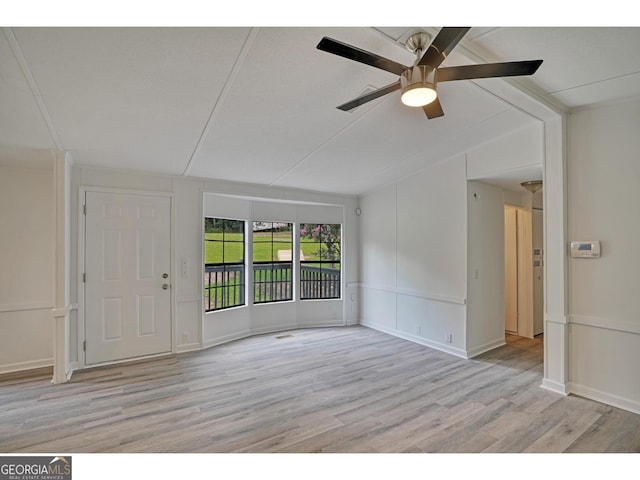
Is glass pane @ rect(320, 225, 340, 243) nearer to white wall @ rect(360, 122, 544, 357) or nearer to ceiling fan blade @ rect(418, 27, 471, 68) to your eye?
white wall @ rect(360, 122, 544, 357)

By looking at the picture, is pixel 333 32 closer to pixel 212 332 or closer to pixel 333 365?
pixel 333 365

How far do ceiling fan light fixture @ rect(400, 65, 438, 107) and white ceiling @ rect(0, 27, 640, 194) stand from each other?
34 cm

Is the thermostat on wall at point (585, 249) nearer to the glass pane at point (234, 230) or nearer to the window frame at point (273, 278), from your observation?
the window frame at point (273, 278)

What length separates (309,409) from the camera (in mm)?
2727

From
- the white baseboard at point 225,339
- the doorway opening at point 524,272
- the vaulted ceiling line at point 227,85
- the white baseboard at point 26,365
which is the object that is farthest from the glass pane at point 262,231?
the doorway opening at point 524,272

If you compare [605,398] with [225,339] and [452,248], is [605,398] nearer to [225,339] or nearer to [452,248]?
[452,248]

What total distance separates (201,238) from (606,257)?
4.56 meters

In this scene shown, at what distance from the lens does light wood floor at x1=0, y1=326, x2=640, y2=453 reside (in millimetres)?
2248

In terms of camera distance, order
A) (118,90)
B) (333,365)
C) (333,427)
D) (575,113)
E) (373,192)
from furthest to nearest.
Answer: (373,192) → (333,365) → (575,113) → (333,427) → (118,90)

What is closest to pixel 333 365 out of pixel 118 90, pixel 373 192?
pixel 373 192

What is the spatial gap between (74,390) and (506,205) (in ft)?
19.2

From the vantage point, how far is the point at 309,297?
223 inches

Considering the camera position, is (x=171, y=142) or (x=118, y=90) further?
(x=171, y=142)

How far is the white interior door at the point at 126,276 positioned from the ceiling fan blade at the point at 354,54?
339 centimetres
